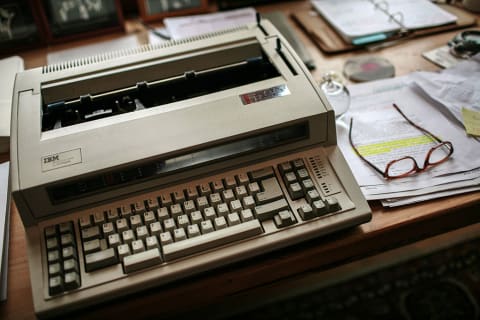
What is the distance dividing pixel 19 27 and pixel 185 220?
0.88 metres

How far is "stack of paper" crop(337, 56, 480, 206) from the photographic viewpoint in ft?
2.96

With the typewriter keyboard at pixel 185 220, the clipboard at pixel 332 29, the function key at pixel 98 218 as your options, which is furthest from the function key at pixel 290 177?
the clipboard at pixel 332 29

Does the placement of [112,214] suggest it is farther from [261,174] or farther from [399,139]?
[399,139]

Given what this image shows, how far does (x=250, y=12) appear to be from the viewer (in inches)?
57.2

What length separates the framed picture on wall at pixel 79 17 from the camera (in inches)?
52.4

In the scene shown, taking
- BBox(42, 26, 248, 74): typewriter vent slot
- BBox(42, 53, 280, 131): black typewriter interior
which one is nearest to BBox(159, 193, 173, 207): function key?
BBox(42, 53, 280, 131): black typewriter interior

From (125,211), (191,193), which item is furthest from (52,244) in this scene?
(191,193)

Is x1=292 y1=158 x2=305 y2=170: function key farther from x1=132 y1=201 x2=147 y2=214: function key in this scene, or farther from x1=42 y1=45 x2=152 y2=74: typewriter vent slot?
x1=42 y1=45 x2=152 y2=74: typewriter vent slot

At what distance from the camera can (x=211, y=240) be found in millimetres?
775

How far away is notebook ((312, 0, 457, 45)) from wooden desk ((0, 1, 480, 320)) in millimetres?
583

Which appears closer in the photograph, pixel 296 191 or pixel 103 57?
pixel 296 191

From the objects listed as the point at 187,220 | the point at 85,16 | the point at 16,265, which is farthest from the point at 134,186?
the point at 85,16

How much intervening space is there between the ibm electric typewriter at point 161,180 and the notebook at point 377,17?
17.5 inches

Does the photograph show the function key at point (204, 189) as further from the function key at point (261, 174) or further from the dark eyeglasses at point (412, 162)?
the dark eyeglasses at point (412, 162)
